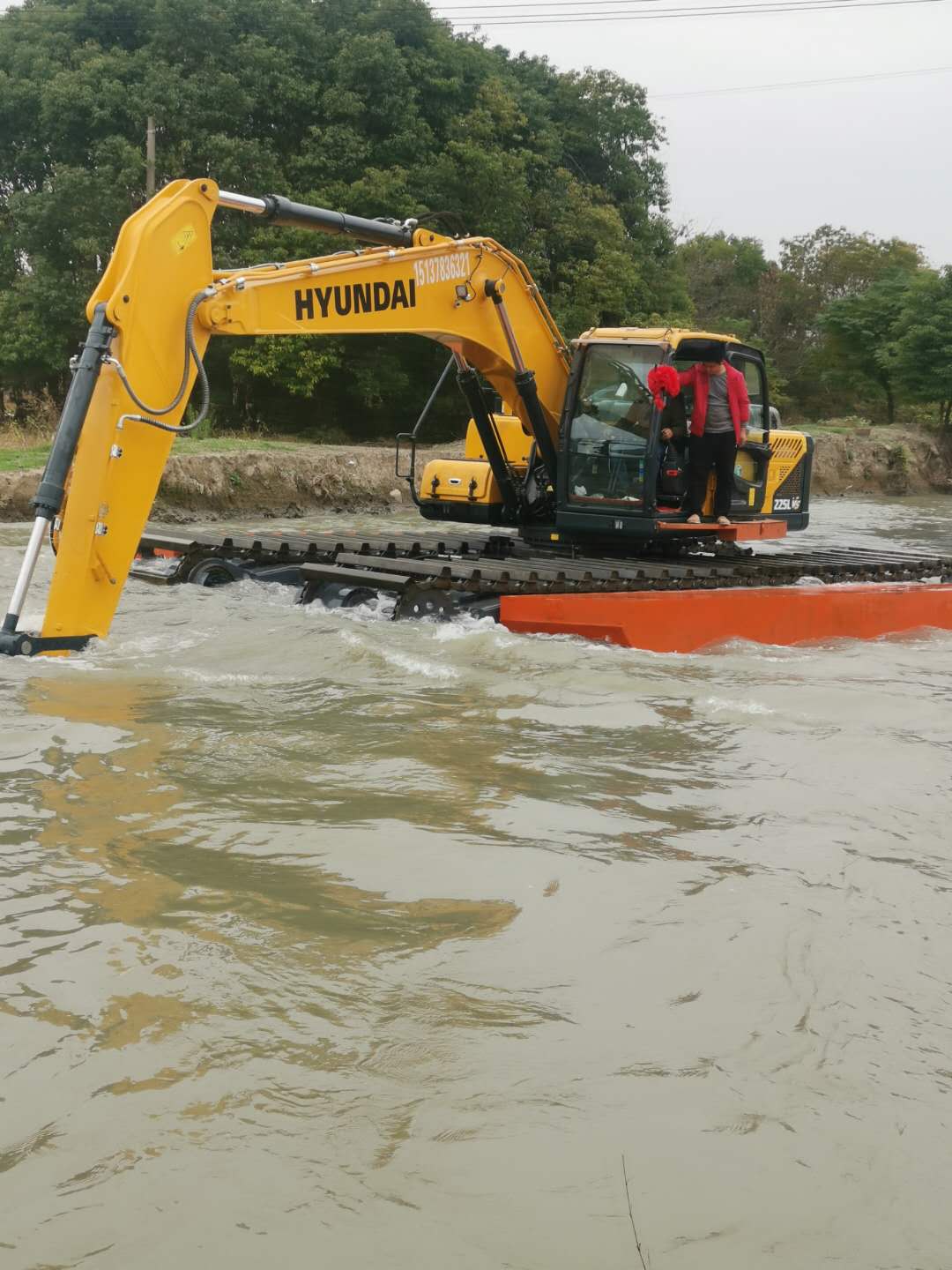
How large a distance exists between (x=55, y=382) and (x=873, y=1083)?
111ft

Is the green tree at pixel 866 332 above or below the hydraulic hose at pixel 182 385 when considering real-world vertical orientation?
above

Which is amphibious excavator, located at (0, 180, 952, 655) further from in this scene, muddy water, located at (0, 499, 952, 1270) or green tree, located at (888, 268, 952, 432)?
green tree, located at (888, 268, 952, 432)

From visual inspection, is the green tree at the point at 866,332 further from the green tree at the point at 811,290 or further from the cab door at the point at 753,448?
the cab door at the point at 753,448

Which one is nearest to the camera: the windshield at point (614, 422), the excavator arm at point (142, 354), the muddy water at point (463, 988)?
the muddy water at point (463, 988)

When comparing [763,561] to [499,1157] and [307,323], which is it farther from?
[499,1157]

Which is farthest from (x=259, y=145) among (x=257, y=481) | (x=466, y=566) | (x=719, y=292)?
(x=719, y=292)

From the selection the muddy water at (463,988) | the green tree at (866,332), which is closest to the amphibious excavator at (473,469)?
the muddy water at (463,988)

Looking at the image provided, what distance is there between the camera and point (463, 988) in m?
3.50

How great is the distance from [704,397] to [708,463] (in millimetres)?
553

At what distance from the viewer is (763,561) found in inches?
461

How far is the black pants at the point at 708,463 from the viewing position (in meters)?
10.7

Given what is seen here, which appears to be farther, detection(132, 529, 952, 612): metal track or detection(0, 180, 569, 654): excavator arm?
detection(132, 529, 952, 612): metal track

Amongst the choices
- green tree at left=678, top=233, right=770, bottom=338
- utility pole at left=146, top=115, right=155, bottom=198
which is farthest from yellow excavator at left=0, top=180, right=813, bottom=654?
green tree at left=678, top=233, right=770, bottom=338

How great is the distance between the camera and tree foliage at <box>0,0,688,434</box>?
29688 mm
